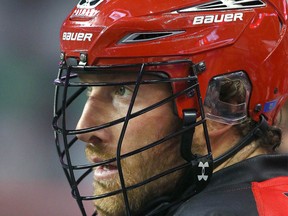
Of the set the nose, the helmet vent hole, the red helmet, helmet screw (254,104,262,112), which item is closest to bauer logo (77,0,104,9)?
the red helmet

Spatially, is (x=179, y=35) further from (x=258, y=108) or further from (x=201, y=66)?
(x=258, y=108)

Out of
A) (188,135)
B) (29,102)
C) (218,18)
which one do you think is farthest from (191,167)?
(29,102)

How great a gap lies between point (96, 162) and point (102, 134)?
0.21ft

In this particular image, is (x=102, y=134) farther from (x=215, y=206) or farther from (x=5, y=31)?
(x=5, y=31)

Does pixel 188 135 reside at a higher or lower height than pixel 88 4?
lower

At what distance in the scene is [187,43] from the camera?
40.6 inches

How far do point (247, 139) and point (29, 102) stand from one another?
2.00 metres

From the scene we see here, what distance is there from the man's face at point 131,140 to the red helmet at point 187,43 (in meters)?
0.05

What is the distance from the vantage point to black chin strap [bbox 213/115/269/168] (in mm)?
1093

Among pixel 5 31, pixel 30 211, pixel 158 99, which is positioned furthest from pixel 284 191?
pixel 5 31

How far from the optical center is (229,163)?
1.12 meters

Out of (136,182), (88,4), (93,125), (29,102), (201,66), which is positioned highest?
(88,4)

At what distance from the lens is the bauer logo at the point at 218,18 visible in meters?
1.04

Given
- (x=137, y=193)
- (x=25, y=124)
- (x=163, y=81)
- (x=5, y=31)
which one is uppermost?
(x=163, y=81)
